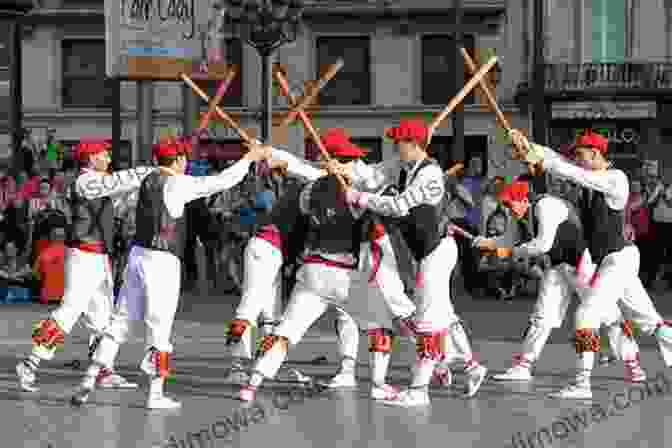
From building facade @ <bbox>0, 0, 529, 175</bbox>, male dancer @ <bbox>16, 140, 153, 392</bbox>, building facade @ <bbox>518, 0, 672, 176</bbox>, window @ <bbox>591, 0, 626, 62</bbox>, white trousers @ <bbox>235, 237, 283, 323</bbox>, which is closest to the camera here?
male dancer @ <bbox>16, 140, 153, 392</bbox>

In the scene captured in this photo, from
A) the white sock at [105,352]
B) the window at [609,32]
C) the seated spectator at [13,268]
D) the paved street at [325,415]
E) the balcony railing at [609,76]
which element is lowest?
the paved street at [325,415]

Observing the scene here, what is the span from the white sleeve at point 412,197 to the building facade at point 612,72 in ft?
79.6

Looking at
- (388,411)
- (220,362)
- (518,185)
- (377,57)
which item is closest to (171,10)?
(220,362)

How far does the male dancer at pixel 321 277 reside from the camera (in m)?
9.96

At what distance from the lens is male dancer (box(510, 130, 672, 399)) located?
10.4 m

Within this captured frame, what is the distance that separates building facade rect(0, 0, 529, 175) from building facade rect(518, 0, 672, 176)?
32.3 inches

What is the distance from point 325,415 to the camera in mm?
9594

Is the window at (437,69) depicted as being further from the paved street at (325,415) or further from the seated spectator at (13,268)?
the paved street at (325,415)

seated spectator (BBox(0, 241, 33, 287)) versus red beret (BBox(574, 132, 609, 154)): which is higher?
red beret (BBox(574, 132, 609, 154))

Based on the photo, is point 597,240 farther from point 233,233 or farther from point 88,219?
point 233,233

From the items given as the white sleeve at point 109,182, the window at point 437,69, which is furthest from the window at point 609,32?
the white sleeve at point 109,182

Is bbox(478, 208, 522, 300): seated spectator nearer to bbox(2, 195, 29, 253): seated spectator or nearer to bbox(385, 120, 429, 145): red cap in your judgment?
bbox(2, 195, 29, 253): seated spectator

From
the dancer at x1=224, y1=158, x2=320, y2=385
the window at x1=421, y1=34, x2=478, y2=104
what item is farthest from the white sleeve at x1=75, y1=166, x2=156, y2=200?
the window at x1=421, y1=34, x2=478, y2=104

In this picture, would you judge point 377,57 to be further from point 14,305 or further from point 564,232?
point 564,232
